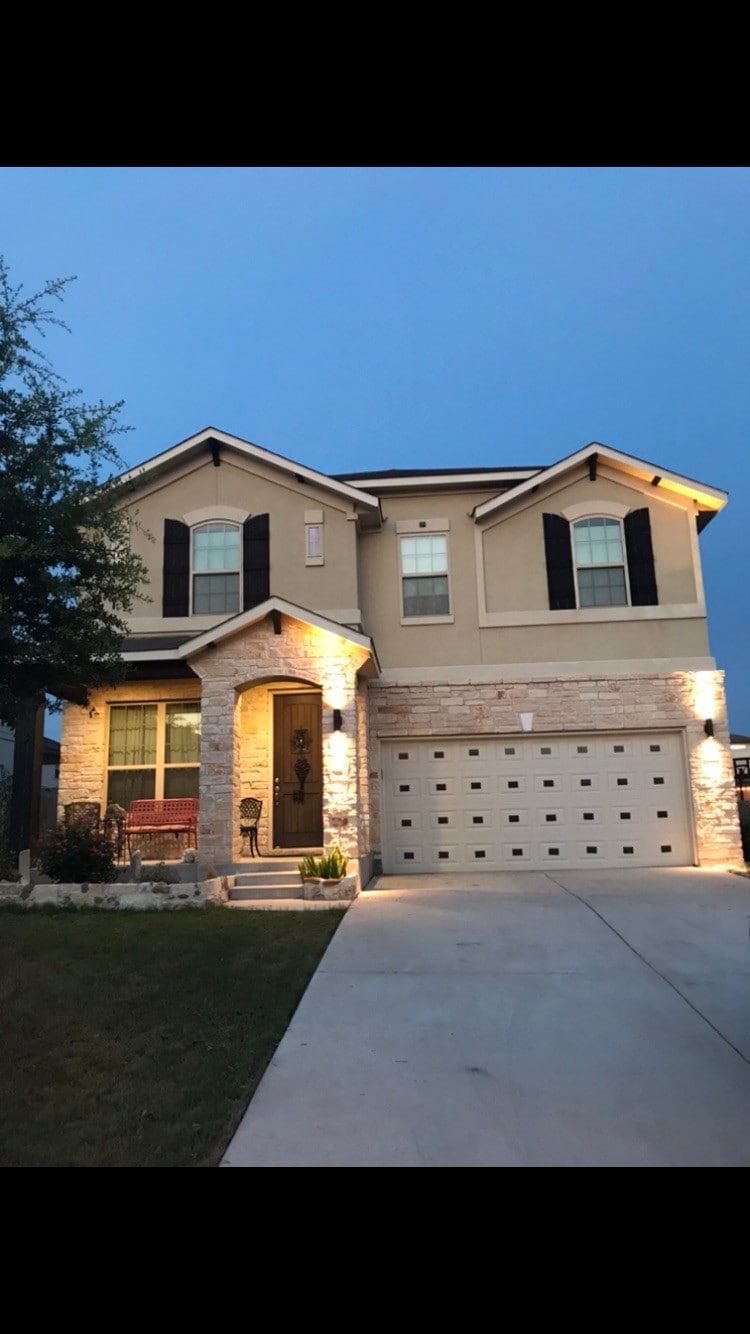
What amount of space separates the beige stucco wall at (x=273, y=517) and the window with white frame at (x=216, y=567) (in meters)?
0.34

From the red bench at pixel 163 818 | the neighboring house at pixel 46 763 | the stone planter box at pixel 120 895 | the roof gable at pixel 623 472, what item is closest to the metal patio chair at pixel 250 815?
the red bench at pixel 163 818

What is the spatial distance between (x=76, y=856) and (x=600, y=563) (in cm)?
914

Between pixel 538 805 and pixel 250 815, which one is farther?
pixel 538 805

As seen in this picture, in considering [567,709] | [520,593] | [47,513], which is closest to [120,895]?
[47,513]

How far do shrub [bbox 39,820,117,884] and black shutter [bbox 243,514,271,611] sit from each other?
4511 mm

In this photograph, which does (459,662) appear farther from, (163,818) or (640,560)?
(163,818)

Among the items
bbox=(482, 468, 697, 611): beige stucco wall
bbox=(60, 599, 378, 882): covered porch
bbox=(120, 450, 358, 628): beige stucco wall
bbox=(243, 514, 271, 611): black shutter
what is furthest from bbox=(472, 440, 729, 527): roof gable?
bbox=(60, 599, 378, 882): covered porch

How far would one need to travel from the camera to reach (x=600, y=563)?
13211 millimetres

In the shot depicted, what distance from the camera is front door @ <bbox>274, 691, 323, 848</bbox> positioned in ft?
39.4
